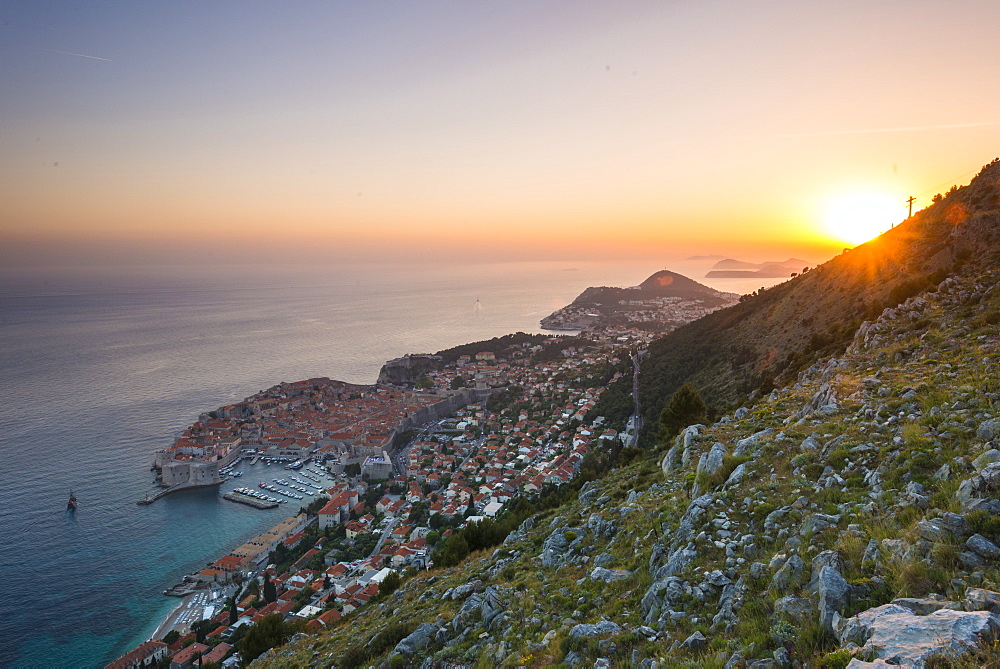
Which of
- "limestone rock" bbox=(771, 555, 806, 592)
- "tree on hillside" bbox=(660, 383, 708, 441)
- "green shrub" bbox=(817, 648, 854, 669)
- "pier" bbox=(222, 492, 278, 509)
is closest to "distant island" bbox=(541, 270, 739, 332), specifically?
"pier" bbox=(222, 492, 278, 509)

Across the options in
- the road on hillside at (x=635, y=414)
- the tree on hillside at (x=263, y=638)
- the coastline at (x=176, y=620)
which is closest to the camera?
the tree on hillside at (x=263, y=638)

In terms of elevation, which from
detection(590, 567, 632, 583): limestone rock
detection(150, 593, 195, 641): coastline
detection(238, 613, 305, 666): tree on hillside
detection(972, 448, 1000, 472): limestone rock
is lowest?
detection(150, 593, 195, 641): coastline

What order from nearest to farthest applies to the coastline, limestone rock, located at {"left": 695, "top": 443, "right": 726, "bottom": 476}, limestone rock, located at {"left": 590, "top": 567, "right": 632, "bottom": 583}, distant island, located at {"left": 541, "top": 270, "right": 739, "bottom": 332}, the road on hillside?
1. limestone rock, located at {"left": 590, "top": 567, "right": 632, "bottom": 583}
2. limestone rock, located at {"left": 695, "top": 443, "right": 726, "bottom": 476}
3. the coastline
4. the road on hillside
5. distant island, located at {"left": 541, "top": 270, "right": 739, "bottom": 332}

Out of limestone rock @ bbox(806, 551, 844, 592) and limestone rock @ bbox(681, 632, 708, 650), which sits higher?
limestone rock @ bbox(806, 551, 844, 592)

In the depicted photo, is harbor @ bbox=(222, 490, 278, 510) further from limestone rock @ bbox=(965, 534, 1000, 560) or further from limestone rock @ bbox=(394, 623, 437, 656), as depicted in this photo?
limestone rock @ bbox=(965, 534, 1000, 560)

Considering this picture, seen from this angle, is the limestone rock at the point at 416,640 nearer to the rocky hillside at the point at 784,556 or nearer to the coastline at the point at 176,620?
the rocky hillside at the point at 784,556

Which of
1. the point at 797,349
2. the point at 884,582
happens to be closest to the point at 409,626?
the point at 884,582

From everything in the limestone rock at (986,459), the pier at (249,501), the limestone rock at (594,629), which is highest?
the limestone rock at (986,459)

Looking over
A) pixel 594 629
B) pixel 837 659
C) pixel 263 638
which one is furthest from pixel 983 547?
pixel 263 638

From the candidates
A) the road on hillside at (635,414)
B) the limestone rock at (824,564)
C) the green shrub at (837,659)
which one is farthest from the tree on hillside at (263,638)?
the road on hillside at (635,414)
